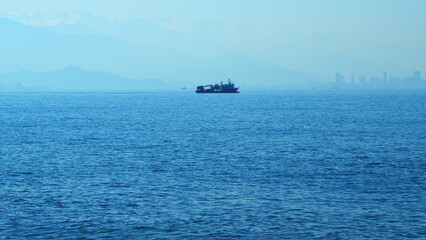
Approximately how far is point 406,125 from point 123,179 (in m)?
70.6

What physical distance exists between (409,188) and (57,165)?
107 ft

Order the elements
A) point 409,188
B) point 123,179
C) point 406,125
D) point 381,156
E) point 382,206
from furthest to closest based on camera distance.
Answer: point 406,125, point 381,156, point 123,179, point 409,188, point 382,206

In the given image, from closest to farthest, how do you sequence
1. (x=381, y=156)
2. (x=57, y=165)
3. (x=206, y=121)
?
(x=57, y=165), (x=381, y=156), (x=206, y=121)

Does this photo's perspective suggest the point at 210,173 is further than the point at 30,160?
No

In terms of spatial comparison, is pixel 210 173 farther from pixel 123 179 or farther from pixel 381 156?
pixel 381 156

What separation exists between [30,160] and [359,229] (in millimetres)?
38124

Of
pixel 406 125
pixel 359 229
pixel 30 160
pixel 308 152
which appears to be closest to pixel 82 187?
pixel 30 160

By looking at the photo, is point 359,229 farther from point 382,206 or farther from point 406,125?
point 406,125

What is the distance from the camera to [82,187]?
4609 centimetres

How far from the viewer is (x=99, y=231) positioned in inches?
1348

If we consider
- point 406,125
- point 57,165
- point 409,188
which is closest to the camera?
point 409,188

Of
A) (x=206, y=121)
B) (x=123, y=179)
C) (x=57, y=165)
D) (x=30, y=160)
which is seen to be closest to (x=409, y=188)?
(x=123, y=179)

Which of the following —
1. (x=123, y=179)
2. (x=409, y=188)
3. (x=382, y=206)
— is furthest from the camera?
(x=123, y=179)

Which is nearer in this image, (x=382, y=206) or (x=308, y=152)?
(x=382, y=206)
